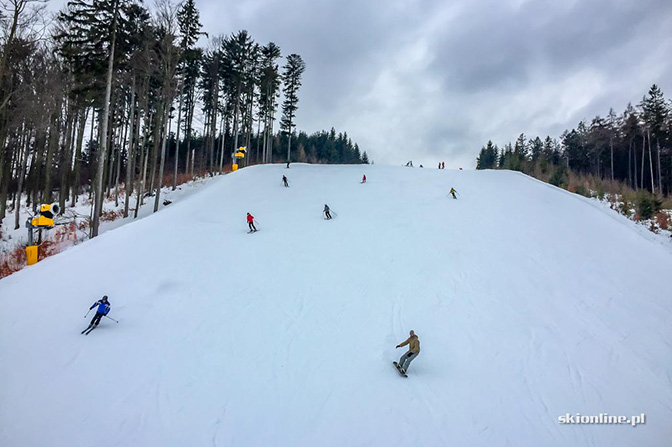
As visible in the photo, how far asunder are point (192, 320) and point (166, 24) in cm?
2230

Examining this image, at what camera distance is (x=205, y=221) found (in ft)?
63.0

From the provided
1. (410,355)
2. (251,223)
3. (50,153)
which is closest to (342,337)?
(410,355)

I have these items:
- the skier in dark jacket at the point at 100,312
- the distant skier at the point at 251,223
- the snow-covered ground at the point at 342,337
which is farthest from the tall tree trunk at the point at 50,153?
the skier in dark jacket at the point at 100,312

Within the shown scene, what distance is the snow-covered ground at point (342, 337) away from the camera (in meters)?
6.68

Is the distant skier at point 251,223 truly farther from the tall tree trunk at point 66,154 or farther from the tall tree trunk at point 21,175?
→ the tall tree trunk at point 66,154

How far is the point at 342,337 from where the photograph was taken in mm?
9531

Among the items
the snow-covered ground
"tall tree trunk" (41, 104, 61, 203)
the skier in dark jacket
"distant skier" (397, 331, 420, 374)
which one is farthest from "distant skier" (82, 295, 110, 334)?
"tall tree trunk" (41, 104, 61, 203)

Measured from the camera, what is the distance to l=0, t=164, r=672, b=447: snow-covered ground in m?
6.68

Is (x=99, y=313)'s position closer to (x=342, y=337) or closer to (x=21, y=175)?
(x=342, y=337)

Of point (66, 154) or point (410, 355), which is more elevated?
point (66, 154)

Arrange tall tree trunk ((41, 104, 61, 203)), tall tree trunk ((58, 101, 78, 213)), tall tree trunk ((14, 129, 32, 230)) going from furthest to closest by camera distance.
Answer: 1. tall tree trunk ((58, 101, 78, 213))
2. tall tree trunk ((41, 104, 61, 203))
3. tall tree trunk ((14, 129, 32, 230))

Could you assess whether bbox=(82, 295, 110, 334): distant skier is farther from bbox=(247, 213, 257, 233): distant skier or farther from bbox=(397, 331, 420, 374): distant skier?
bbox=(247, 213, 257, 233): distant skier

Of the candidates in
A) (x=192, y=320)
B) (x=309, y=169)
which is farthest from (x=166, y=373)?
(x=309, y=169)

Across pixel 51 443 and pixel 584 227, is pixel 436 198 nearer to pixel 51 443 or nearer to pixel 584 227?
pixel 584 227
